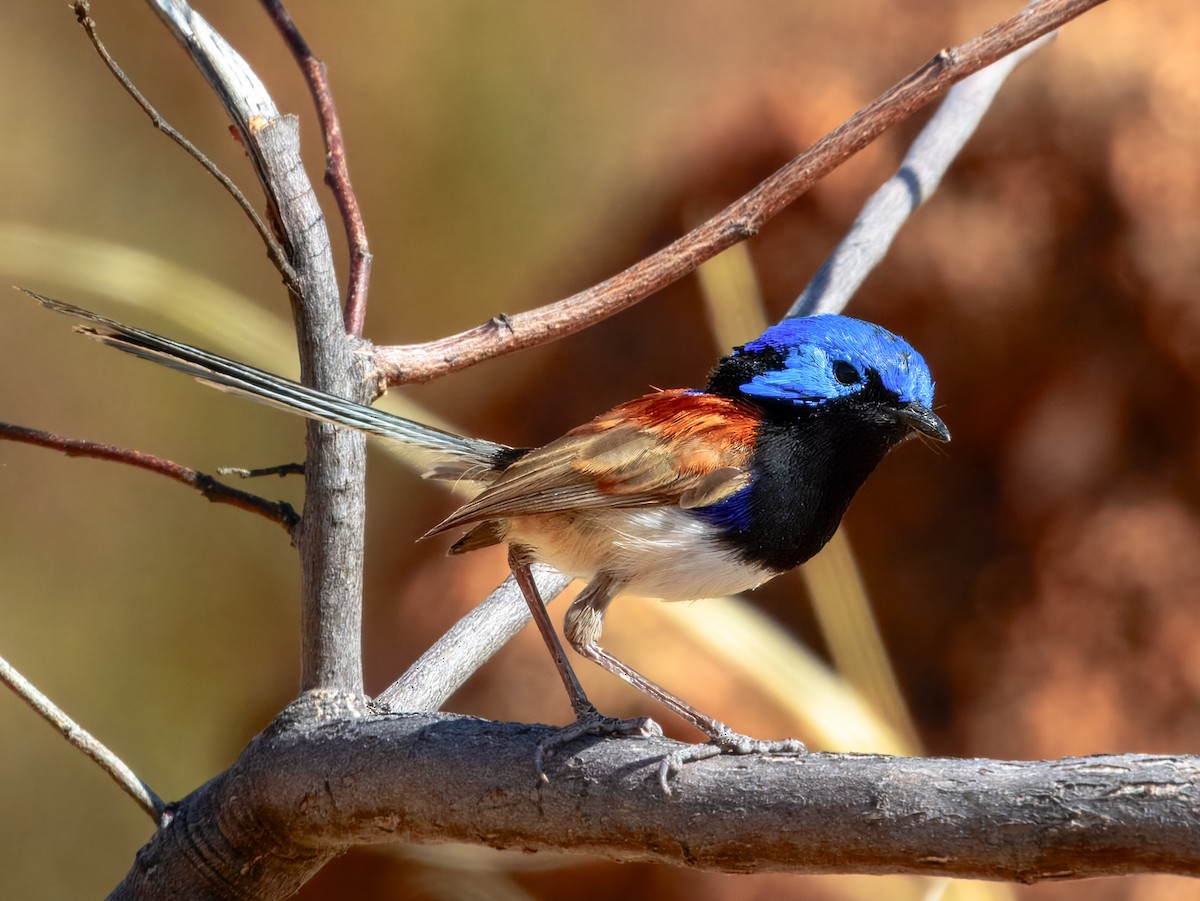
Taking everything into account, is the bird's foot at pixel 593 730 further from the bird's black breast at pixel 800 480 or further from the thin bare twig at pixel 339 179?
the thin bare twig at pixel 339 179

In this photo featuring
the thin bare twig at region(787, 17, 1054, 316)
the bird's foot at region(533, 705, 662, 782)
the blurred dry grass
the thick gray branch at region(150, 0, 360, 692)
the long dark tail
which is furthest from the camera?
the blurred dry grass

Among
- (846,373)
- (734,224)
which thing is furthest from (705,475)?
(734,224)

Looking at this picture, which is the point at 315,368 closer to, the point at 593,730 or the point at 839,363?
the point at 593,730

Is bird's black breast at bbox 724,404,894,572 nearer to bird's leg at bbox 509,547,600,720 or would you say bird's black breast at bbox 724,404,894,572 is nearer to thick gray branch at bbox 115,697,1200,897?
bird's leg at bbox 509,547,600,720

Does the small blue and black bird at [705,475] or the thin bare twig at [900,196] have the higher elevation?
the thin bare twig at [900,196]

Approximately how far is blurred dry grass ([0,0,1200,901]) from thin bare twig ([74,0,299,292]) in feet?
6.09

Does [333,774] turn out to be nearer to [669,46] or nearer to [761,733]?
[761,733]

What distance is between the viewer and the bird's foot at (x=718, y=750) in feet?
4.49

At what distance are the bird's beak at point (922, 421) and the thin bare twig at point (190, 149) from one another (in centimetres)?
101

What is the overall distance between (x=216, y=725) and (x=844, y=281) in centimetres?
254

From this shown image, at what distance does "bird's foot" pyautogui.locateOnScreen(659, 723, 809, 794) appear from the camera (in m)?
1.37

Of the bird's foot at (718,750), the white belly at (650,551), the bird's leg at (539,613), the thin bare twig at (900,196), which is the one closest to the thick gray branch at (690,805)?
the bird's foot at (718,750)

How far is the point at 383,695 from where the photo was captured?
76.0 inches

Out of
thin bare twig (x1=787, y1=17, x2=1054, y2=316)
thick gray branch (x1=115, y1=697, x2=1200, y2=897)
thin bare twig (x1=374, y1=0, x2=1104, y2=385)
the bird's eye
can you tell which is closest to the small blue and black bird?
the bird's eye
